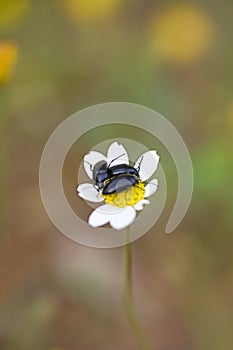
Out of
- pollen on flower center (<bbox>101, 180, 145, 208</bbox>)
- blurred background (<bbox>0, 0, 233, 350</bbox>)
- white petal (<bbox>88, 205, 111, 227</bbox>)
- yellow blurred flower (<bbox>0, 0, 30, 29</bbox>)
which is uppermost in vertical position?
yellow blurred flower (<bbox>0, 0, 30, 29</bbox>)

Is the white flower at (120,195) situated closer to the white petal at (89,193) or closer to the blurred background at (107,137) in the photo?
the white petal at (89,193)

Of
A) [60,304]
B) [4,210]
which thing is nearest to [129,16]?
[4,210]

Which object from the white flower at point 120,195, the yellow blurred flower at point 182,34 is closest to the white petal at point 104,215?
the white flower at point 120,195

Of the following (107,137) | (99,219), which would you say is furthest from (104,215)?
(107,137)

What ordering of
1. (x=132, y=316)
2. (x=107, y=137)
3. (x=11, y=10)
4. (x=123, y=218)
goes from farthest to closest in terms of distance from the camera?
1. (x=11, y=10)
2. (x=107, y=137)
3. (x=132, y=316)
4. (x=123, y=218)

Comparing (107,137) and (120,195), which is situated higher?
(107,137)

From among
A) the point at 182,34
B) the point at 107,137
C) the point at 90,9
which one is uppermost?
the point at 90,9

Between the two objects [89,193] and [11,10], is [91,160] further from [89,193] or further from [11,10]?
[11,10]

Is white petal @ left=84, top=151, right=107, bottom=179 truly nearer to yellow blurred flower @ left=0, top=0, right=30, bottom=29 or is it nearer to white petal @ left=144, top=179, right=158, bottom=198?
white petal @ left=144, top=179, right=158, bottom=198

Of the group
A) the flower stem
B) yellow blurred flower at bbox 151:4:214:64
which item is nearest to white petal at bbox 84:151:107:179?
the flower stem
